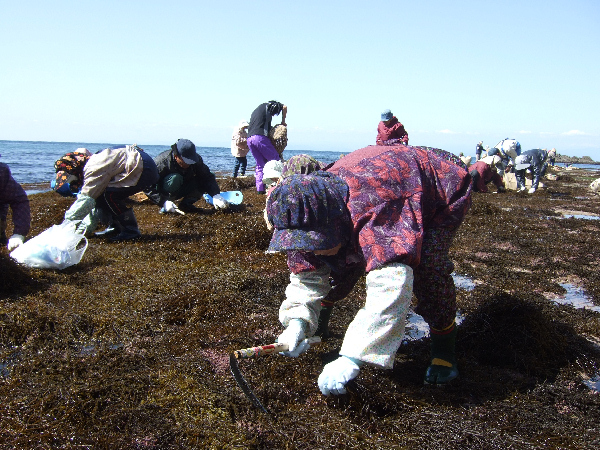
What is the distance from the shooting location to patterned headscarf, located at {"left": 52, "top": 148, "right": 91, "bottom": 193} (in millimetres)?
5043

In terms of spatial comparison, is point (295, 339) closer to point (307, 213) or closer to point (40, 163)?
point (307, 213)

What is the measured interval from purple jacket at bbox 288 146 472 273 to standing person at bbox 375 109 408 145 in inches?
6.2

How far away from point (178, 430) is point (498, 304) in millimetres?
2072

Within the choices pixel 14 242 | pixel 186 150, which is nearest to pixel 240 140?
pixel 186 150

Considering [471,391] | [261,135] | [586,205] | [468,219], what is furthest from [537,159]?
[471,391]

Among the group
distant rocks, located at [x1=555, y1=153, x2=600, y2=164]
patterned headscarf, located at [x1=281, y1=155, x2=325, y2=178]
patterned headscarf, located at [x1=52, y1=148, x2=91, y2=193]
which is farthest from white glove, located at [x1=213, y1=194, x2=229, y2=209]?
distant rocks, located at [x1=555, y1=153, x2=600, y2=164]

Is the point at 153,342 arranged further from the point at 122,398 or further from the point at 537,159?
the point at 537,159

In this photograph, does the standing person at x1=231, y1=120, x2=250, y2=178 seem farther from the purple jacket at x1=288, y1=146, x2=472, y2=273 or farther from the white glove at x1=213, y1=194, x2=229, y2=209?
the purple jacket at x1=288, y1=146, x2=472, y2=273

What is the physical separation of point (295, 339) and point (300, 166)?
80 centimetres

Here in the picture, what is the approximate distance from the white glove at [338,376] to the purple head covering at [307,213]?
18.7 inches

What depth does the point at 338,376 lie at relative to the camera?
179 centimetres

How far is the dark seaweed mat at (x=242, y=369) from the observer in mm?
1881

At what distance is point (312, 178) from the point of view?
1900mm

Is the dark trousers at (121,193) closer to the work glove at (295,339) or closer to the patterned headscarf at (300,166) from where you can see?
the patterned headscarf at (300,166)
